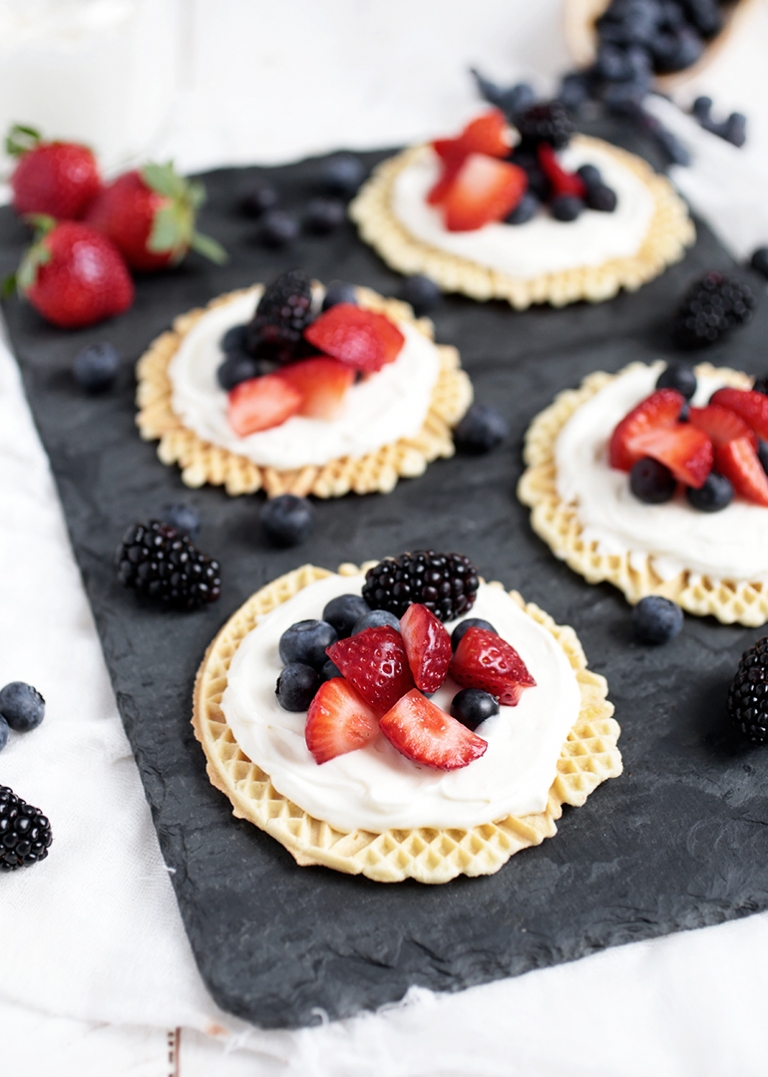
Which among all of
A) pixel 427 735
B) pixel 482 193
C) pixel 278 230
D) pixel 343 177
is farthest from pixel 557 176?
pixel 427 735

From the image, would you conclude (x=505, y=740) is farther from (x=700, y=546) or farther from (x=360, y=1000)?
(x=700, y=546)

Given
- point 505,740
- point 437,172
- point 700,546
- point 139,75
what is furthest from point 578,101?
point 505,740

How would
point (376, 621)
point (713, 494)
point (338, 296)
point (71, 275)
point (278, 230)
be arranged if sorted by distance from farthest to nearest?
point (278, 230)
point (71, 275)
point (338, 296)
point (713, 494)
point (376, 621)

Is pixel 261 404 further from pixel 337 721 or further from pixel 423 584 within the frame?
pixel 337 721

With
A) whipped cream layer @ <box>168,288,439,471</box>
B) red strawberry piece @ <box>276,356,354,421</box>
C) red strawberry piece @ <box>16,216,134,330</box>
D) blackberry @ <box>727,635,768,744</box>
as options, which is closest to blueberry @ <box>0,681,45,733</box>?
whipped cream layer @ <box>168,288,439,471</box>

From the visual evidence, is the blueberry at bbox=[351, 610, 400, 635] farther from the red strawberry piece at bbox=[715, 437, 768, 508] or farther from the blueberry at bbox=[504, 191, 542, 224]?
the blueberry at bbox=[504, 191, 542, 224]
